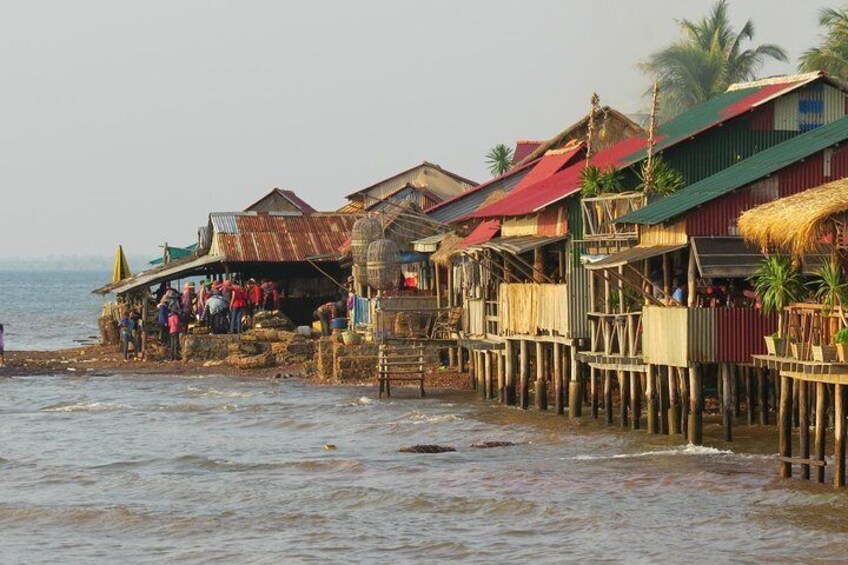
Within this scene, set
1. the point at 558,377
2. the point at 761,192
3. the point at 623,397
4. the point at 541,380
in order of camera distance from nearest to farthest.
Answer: the point at 761,192, the point at 623,397, the point at 558,377, the point at 541,380

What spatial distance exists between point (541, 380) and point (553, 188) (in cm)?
432

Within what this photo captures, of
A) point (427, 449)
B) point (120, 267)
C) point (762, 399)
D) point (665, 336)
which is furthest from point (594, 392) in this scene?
point (120, 267)

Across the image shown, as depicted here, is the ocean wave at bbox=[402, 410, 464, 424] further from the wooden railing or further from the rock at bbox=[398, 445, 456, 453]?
the wooden railing

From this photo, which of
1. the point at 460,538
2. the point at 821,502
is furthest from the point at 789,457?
the point at 460,538

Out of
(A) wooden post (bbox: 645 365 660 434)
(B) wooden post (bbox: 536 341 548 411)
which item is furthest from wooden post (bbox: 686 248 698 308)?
(B) wooden post (bbox: 536 341 548 411)

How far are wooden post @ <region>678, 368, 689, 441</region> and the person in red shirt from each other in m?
24.3

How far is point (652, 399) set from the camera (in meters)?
30.0

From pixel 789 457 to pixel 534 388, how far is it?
50.6ft

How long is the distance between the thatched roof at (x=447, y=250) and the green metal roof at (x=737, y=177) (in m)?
11.5

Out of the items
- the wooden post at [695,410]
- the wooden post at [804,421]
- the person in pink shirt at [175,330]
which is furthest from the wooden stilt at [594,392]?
the person in pink shirt at [175,330]

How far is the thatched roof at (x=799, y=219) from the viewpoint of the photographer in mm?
23438

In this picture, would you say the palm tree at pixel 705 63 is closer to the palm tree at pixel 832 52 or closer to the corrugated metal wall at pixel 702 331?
the palm tree at pixel 832 52

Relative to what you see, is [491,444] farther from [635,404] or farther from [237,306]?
[237,306]

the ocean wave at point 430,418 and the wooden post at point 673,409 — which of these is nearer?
the wooden post at point 673,409
